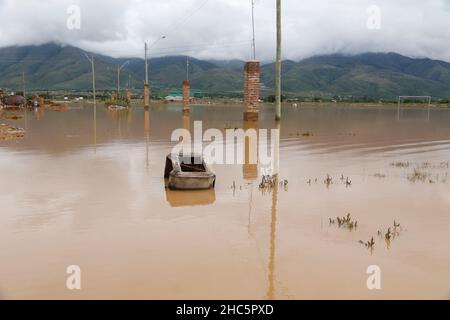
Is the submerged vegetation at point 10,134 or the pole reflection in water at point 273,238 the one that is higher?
the submerged vegetation at point 10,134

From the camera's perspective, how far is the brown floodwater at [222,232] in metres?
4.96

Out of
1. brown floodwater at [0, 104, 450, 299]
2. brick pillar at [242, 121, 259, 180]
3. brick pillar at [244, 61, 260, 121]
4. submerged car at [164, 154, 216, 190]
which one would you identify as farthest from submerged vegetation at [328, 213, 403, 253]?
brick pillar at [244, 61, 260, 121]

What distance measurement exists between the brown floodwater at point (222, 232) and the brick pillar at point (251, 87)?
14887 millimetres

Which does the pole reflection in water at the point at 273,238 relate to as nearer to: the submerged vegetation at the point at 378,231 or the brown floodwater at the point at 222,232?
the brown floodwater at the point at 222,232

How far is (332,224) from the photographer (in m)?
7.23

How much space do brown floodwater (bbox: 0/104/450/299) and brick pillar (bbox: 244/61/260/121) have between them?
14887mm

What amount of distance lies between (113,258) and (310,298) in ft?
8.51

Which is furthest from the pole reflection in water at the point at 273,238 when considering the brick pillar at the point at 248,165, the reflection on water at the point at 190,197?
the reflection on water at the point at 190,197

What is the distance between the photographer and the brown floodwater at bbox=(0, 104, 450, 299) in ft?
16.3

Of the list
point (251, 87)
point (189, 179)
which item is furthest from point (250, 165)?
point (251, 87)

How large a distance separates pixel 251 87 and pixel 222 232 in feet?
70.3

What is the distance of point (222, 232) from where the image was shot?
267 inches

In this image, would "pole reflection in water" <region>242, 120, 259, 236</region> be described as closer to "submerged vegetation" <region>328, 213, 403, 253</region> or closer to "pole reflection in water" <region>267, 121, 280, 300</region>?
"pole reflection in water" <region>267, 121, 280, 300</region>
